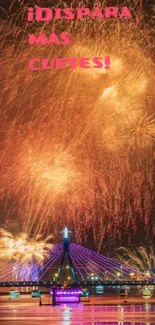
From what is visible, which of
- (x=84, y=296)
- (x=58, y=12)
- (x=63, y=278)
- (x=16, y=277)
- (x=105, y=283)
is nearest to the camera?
(x=58, y=12)

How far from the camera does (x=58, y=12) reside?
5219cm

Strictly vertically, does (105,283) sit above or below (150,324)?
below

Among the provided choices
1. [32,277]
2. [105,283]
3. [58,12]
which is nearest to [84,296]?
[32,277]

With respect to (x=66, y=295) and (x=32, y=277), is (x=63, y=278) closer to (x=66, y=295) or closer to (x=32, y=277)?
(x=32, y=277)

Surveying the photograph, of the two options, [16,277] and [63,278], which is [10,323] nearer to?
[16,277]

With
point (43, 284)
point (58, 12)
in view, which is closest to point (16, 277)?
point (43, 284)

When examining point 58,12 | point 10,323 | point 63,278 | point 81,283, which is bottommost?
point 63,278

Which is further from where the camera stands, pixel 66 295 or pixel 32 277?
pixel 32 277

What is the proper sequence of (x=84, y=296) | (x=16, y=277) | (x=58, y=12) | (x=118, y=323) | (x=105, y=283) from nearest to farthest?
(x=58, y=12) → (x=118, y=323) → (x=105, y=283) → (x=16, y=277) → (x=84, y=296)

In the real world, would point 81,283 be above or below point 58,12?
below

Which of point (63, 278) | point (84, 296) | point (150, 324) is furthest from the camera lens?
point (63, 278)

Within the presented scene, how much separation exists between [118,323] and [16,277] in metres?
98.6

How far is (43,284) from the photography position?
14525 centimetres

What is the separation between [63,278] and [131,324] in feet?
452
